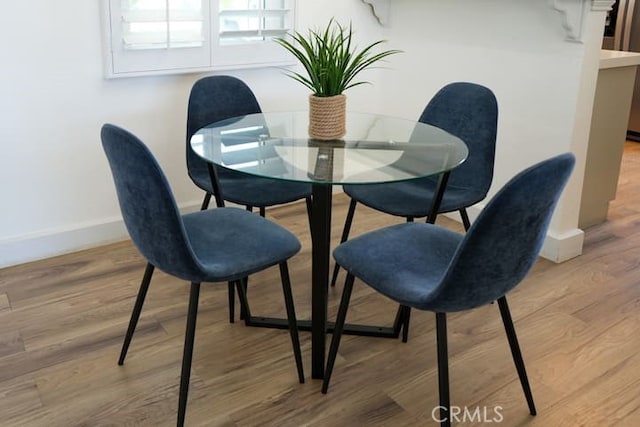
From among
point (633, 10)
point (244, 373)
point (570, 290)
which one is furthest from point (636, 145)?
point (244, 373)

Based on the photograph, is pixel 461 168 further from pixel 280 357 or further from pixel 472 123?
pixel 280 357

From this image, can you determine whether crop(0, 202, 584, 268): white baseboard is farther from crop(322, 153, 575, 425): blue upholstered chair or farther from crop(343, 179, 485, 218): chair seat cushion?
crop(322, 153, 575, 425): blue upholstered chair

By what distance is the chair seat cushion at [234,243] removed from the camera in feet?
6.19

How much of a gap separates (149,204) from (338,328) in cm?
71

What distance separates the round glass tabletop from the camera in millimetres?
1925

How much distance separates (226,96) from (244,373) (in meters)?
1.22

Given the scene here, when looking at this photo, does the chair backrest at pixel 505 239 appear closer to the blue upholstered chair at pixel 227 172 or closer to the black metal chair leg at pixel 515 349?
the black metal chair leg at pixel 515 349

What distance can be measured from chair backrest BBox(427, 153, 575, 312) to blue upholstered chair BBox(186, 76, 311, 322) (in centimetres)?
101

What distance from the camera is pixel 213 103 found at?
2.78m

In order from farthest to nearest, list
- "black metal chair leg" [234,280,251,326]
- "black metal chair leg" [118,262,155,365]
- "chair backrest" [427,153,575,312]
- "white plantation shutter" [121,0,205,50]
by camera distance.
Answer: "white plantation shutter" [121,0,205,50] → "black metal chair leg" [234,280,251,326] → "black metal chair leg" [118,262,155,365] → "chair backrest" [427,153,575,312]

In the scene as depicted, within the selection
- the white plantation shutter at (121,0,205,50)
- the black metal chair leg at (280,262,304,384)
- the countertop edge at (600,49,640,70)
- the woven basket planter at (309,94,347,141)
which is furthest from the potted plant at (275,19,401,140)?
the countertop edge at (600,49,640,70)

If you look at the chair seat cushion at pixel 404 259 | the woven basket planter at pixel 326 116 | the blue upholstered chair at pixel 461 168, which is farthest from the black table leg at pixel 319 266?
the blue upholstered chair at pixel 461 168

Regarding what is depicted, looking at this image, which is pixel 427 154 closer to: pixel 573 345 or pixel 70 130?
pixel 573 345

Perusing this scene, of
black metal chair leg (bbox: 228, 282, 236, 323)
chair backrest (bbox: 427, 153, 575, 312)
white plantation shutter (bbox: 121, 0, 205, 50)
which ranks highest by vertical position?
white plantation shutter (bbox: 121, 0, 205, 50)
